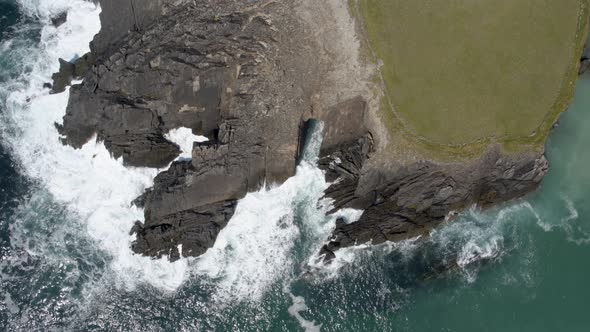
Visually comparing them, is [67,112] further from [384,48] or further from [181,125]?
[384,48]

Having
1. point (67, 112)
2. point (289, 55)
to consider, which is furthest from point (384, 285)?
point (67, 112)

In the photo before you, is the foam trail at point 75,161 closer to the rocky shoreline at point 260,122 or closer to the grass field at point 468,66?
the rocky shoreline at point 260,122

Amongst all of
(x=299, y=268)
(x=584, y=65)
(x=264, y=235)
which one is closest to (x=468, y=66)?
(x=584, y=65)

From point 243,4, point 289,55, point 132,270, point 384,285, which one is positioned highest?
point 243,4

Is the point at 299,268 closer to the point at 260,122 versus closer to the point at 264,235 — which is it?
the point at 264,235

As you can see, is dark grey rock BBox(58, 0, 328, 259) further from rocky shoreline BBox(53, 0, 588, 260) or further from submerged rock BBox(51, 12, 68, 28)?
submerged rock BBox(51, 12, 68, 28)

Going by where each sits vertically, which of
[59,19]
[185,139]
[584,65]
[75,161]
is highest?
[584,65]
